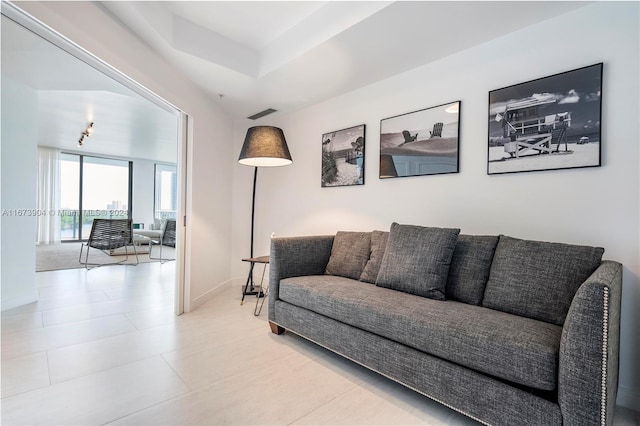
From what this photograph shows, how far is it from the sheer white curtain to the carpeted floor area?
20 cm

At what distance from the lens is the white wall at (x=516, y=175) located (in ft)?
5.44

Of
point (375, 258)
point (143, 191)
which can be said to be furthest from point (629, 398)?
point (143, 191)

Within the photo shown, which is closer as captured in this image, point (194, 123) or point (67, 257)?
point (194, 123)

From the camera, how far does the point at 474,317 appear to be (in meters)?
1.50

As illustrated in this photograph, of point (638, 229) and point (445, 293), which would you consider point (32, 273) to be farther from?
point (638, 229)

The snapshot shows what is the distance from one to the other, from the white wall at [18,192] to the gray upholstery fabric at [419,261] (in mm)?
3519

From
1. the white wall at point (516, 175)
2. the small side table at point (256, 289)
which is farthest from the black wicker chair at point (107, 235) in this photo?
the white wall at point (516, 175)

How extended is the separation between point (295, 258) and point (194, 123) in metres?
1.80

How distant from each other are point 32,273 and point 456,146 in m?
4.31

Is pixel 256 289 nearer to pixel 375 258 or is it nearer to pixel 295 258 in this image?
pixel 295 258

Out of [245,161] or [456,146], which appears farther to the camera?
[245,161]

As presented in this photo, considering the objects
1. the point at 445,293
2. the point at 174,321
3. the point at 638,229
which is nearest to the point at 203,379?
the point at 174,321

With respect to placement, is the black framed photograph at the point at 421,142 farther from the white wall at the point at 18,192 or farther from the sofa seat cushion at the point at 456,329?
the white wall at the point at 18,192

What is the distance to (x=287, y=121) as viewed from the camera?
149 inches
